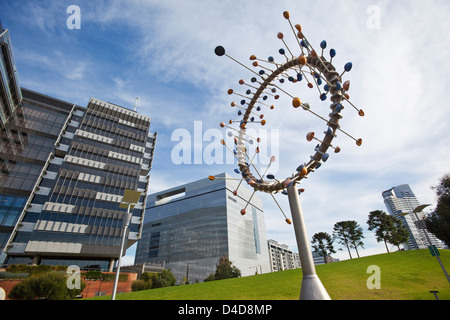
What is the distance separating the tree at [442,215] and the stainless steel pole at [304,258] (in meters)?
30.1

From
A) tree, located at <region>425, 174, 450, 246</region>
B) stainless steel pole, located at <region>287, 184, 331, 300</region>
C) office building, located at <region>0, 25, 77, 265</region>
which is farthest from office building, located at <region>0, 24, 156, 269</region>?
tree, located at <region>425, 174, 450, 246</region>

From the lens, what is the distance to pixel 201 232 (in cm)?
9506

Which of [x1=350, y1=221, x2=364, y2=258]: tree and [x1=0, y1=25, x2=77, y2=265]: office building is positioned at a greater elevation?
[x1=0, y1=25, x2=77, y2=265]: office building

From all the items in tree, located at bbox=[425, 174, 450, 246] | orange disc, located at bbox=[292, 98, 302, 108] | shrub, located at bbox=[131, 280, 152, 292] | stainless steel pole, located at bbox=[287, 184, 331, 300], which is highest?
tree, located at bbox=[425, 174, 450, 246]

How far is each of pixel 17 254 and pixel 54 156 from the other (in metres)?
21.1

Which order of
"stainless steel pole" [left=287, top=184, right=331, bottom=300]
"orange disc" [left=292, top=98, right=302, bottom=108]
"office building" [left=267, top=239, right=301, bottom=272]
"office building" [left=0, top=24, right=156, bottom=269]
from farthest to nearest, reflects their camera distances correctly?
1. "office building" [left=267, top=239, right=301, bottom=272]
2. "office building" [left=0, top=24, right=156, bottom=269]
3. "orange disc" [left=292, top=98, right=302, bottom=108]
4. "stainless steel pole" [left=287, top=184, right=331, bottom=300]

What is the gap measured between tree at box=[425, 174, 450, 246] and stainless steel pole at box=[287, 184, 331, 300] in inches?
1185

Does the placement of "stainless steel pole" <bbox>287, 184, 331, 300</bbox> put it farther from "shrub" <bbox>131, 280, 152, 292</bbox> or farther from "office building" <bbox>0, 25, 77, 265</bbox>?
"office building" <bbox>0, 25, 77, 265</bbox>

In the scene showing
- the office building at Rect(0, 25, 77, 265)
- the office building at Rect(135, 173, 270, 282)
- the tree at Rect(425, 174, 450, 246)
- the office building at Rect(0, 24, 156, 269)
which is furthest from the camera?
the office building at Rect(135, 173, 270, 282)

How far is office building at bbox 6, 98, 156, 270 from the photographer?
3659cm

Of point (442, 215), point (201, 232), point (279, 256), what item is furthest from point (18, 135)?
point (279, 256)

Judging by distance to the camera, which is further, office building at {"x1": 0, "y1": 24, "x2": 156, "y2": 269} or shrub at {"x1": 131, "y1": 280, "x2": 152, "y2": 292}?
office building at {"x1": 0, "y1": 24, "x2": 156, "y2": 269}
